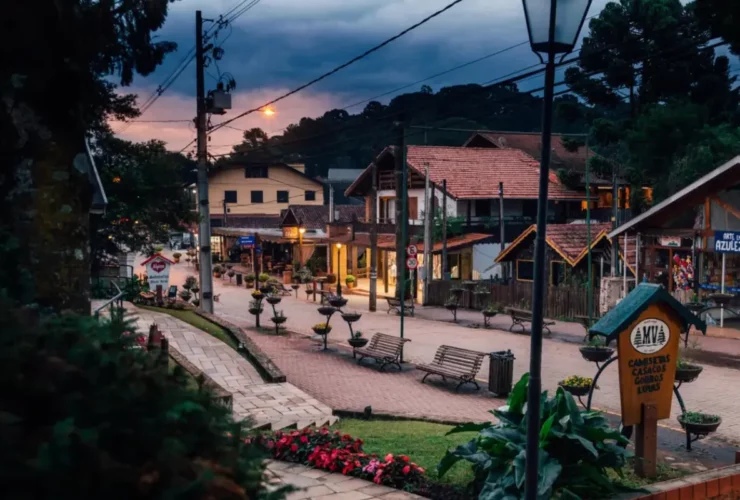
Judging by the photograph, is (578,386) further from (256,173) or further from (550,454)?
(256,173)

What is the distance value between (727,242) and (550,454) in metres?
16.1

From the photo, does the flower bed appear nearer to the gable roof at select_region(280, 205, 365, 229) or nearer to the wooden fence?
the wooden fence

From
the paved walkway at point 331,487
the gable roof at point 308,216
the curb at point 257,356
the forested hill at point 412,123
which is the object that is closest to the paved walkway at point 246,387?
the curb at point 257,356

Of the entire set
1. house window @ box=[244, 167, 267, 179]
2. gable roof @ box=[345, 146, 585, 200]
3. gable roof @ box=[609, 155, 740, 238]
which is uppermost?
house window @ box=[244, 167, 267, 179]

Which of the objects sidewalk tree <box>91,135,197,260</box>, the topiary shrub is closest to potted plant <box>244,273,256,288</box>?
sidewalk tree <box>91,135,197,260</box>

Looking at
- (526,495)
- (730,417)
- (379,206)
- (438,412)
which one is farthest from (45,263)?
(379,206)

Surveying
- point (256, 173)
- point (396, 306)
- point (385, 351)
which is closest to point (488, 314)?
point (396, 306)

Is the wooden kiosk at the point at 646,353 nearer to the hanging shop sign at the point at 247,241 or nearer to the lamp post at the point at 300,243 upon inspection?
the hanging shop sign at the point at 247,241

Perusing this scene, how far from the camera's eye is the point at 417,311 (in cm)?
2933

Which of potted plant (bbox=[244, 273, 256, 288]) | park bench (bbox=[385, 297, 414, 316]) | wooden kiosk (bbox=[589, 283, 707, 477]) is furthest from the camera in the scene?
potted plant (bbox=[244, 273, 256, 288])

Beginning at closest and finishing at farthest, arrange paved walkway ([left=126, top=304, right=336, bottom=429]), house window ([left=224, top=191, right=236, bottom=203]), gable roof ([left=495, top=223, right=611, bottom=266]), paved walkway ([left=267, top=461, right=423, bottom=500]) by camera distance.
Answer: paved walkway ([left=267, top=461, right=423, bottom=500]), paved walkway ([left=126, top=304, right=336, bottom=429]), gable roof ([left=495, top=223, right=611, bottom=266]), house window ([left=224, top=191, right=236, bottom=203])

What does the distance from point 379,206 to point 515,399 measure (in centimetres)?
3607

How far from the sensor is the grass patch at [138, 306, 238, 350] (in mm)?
17297

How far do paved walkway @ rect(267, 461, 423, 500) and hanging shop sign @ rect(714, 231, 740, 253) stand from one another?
16.2 m
